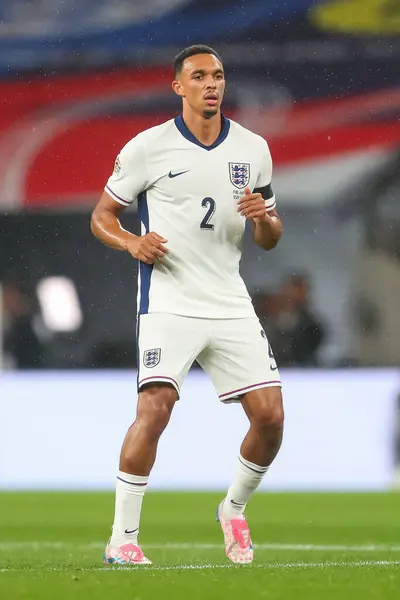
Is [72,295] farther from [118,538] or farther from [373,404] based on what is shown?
[118,538]

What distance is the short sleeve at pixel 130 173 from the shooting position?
19.5ft

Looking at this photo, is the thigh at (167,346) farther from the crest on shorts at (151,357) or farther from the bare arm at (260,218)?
the bare arm at (260,218)

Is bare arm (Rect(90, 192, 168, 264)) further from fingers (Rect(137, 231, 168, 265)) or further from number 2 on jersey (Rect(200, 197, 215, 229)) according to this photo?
number 2 on jersey (Rect(200, 197, 215, 229))

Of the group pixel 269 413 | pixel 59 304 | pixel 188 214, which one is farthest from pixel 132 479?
pixel 59 304

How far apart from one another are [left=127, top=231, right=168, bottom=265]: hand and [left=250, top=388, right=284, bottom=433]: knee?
70cm

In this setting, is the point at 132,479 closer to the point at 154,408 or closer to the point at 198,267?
the point at 154,408

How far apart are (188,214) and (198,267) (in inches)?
8.4

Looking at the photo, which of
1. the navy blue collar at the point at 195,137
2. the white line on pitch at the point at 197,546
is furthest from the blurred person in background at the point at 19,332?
the navy blue collar at the point at 195,137

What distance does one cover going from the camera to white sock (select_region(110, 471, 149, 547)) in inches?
225

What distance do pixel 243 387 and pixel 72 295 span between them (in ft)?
27.1

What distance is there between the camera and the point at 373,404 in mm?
11586

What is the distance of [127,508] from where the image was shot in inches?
225

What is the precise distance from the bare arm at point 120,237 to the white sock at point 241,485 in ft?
3.05

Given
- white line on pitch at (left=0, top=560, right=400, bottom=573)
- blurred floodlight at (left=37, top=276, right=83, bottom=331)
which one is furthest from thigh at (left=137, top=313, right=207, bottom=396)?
blurred floodlight at (left=37, top=276, right=83, bottom=331)
